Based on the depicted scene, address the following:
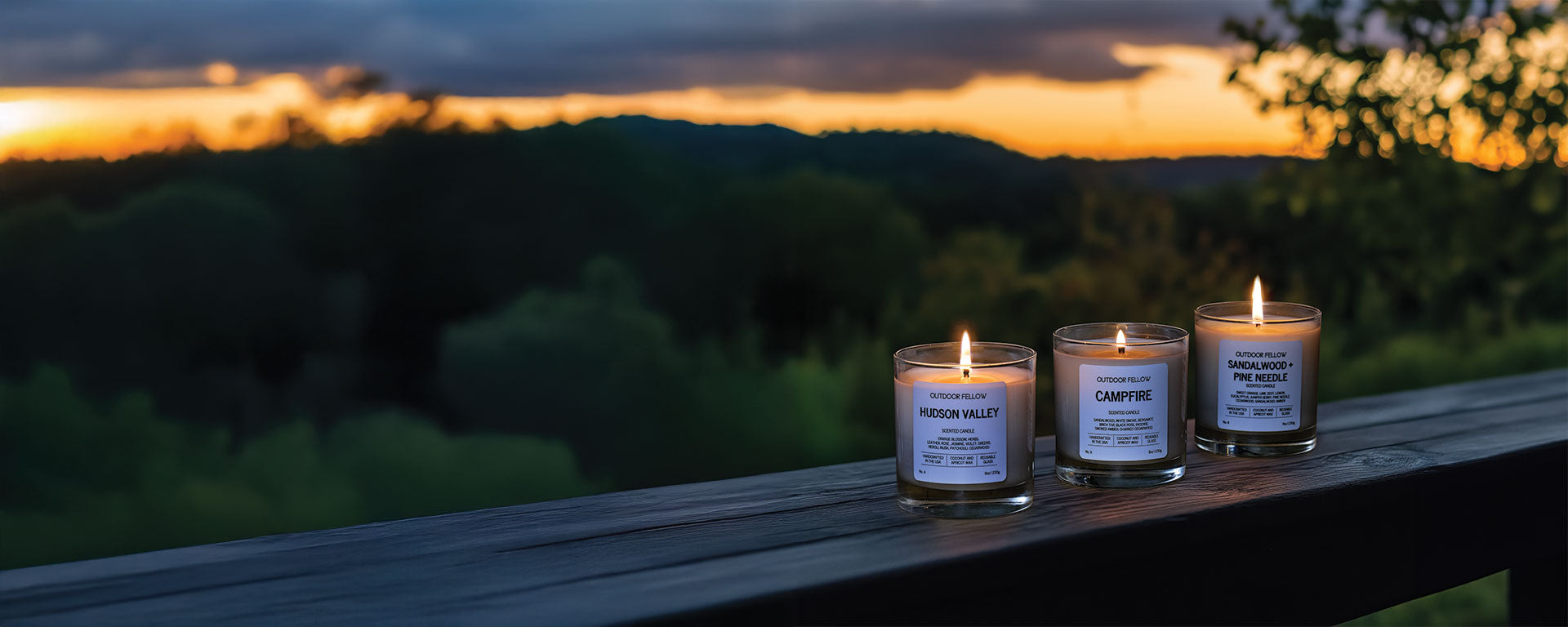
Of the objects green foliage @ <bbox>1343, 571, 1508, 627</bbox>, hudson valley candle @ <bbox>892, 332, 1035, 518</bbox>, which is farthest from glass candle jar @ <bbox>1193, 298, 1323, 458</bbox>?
green foliage @ <bbox>1343, 571, 1508, 627</bbox>

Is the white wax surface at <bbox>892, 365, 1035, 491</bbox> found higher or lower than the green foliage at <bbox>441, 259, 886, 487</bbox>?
higher

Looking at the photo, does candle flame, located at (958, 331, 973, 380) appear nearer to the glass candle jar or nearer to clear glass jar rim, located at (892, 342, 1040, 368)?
clear glass jar rim, located at (892, 342, 1040, 368)

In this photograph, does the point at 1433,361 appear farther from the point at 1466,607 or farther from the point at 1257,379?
the point at 1257,379

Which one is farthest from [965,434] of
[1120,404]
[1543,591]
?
[1543,591]

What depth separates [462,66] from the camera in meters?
2.59

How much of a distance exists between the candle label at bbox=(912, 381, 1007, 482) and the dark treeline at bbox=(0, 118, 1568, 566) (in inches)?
73.7

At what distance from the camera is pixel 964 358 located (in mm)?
878

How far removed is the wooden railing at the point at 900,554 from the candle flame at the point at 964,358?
111 mm

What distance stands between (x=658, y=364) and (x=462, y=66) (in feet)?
2.56

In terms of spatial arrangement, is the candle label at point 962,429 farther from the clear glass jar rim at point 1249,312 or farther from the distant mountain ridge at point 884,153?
the distant mountain ridge at point 884,153

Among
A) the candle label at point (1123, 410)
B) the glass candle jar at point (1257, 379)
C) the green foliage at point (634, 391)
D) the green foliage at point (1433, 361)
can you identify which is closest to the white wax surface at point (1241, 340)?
the glass candle jar at point (1257, 379)

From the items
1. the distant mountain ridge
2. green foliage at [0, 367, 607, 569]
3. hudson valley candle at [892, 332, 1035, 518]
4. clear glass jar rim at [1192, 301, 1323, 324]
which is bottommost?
green foliage at [0, 367, 607, 569]

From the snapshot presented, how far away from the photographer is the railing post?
1348mm

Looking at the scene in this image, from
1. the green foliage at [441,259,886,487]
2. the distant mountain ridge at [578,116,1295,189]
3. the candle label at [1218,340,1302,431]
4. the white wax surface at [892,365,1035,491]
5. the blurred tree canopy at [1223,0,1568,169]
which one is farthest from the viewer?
the distant mountain ridge at [578,116,1295,189]
